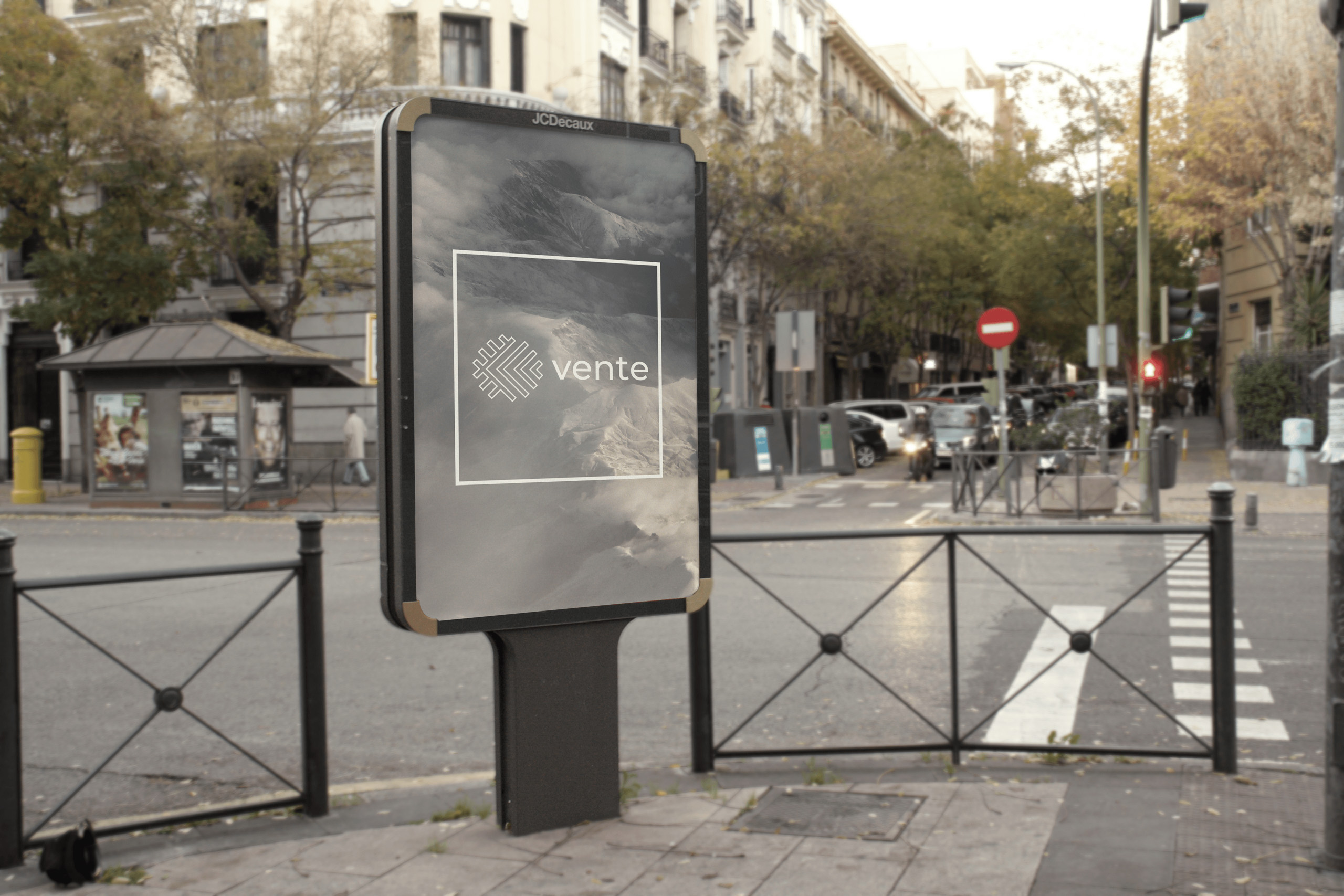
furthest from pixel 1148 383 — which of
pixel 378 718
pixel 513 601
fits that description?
pixel 513 601

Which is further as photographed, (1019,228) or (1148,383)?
(1019,228)

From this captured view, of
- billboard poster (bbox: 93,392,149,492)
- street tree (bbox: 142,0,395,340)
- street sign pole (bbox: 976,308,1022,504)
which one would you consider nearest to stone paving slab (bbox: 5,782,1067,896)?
street sign pole (bbox: 976,308,1022,504)

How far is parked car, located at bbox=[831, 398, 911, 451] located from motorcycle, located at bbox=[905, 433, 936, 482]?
722 cm

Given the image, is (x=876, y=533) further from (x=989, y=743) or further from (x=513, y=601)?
(x=513, y=601)

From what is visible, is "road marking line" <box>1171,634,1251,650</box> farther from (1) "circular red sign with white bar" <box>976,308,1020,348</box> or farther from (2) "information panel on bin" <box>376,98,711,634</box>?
(1) "circular red sign with white bar" <box>976,308,1020,348</box>

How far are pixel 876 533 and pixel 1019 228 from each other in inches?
1423

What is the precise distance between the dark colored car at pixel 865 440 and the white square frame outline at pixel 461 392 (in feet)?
82.4

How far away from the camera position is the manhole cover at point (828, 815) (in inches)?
169

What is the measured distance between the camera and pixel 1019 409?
29.0 metres

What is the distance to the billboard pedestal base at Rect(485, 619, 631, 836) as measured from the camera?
13.7ft

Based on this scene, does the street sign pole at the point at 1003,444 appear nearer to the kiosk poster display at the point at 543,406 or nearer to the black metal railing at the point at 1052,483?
the black metal railing at the point at 1052,483

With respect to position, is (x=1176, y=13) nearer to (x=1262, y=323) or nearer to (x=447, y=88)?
(x=447, y=88)

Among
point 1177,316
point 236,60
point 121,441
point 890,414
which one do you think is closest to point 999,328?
point 1177,316

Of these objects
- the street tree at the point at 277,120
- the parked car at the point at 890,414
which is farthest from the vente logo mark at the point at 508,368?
the parked car at the point at 890,414
